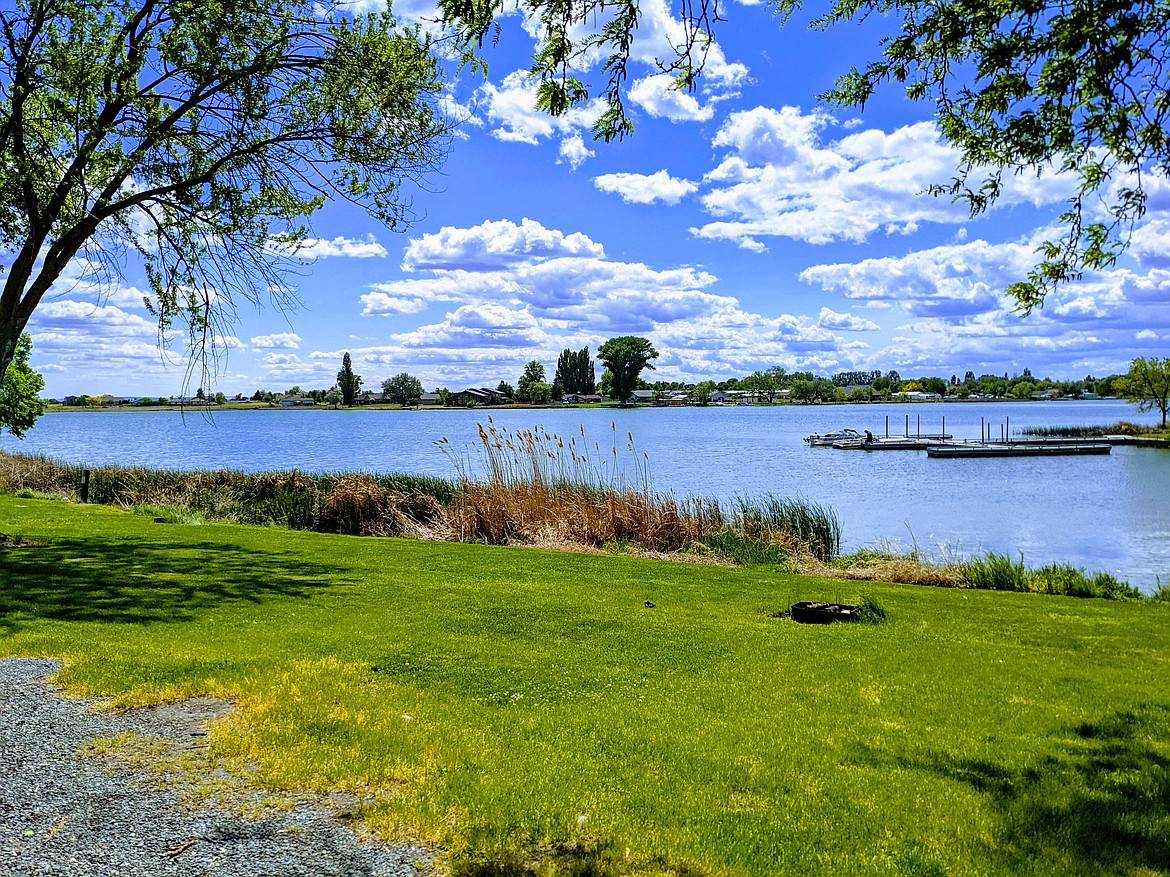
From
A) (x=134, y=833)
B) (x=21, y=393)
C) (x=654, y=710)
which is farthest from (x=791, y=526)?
(x=21, y=393)

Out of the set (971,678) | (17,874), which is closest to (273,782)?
(17,874)

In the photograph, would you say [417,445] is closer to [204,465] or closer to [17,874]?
[204,465]

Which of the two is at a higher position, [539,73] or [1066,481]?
[539,73]

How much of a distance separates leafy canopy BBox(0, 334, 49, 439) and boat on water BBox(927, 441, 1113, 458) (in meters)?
55.4

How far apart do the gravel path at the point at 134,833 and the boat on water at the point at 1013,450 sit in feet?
198

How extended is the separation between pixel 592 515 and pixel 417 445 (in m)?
39.8

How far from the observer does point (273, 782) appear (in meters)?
4.14

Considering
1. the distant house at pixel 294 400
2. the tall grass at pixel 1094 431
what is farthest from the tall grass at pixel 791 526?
the distant house at pixel 294 400

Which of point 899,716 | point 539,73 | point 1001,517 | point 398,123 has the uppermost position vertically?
point 398,123

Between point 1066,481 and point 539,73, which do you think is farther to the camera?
point 1066,481

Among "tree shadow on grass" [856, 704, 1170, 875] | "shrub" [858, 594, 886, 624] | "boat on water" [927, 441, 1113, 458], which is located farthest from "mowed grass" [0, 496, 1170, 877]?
"boat on water" [927, 441, 1113, 458]

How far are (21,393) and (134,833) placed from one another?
34.0 m

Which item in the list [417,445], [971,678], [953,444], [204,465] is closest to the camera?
[971,678]

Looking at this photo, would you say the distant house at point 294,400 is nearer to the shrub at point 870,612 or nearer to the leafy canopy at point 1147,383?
the leafy canopy at point 1147,383
